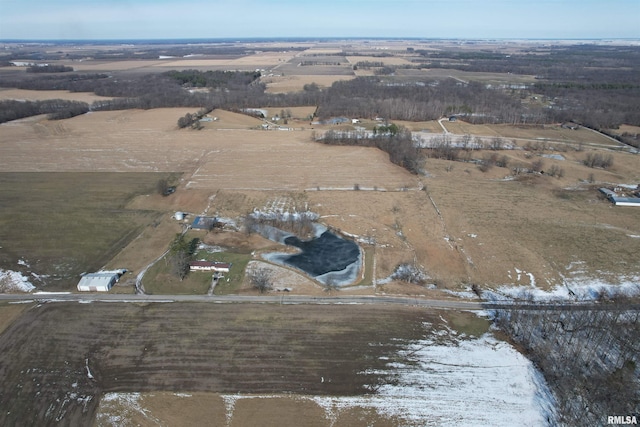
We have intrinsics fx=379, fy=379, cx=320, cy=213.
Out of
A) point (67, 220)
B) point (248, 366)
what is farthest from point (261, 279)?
point (67, 220)

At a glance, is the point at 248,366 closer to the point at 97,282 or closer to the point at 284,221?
the point at 97,282

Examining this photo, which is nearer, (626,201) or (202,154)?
(626,201)

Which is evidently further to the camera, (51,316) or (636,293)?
(636,293)

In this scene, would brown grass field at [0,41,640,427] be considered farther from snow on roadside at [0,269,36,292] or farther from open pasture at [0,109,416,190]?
snow on roadside at [0,269,36,292]

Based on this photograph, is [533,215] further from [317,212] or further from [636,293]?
[317,212]

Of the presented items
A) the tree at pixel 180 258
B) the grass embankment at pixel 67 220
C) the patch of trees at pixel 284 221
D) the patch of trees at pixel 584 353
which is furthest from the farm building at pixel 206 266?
the patch of trees at pixel 584 353

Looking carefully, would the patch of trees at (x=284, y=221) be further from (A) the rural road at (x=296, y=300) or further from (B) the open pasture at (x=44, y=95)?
(B) the open pasture at (x=44, y=95)

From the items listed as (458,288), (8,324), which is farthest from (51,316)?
(458,288)
